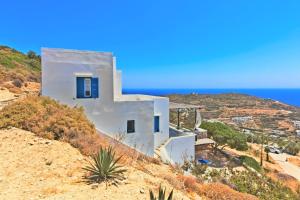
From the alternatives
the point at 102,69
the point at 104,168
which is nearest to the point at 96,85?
the point at 102,69

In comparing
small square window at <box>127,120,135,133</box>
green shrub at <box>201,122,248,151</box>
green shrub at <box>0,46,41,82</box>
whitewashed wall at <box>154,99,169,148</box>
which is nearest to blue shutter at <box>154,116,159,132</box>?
whitewashed wall at <box>154,99,169,148</box>

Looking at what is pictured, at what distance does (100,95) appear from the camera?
45.0ft

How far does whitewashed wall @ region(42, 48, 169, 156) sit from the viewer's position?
1264cm

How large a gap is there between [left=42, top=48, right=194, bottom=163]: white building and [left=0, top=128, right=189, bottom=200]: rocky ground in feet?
13.3

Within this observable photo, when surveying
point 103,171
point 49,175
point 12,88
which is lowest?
point 49,175

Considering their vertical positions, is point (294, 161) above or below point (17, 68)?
below

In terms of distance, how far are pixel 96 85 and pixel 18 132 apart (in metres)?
5.08

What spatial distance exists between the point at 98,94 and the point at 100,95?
0.13 meters

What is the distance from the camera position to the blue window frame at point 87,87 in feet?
A: 43.4

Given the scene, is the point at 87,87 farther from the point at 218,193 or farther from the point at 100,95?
the point at 218,193

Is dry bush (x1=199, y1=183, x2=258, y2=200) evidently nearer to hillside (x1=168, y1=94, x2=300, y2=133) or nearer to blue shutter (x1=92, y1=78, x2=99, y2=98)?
blue shutter (x1=92, y1=78, x2=99, y2=98)

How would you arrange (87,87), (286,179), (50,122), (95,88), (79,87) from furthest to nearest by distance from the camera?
1. (286,179)
2. (95,88)
3. (87,87)
4. (79,87)
5. (50,122)

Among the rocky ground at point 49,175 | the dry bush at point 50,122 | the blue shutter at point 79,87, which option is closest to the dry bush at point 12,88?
the blue shutter at point 79,87

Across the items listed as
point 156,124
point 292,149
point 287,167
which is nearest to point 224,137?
point 287,167
